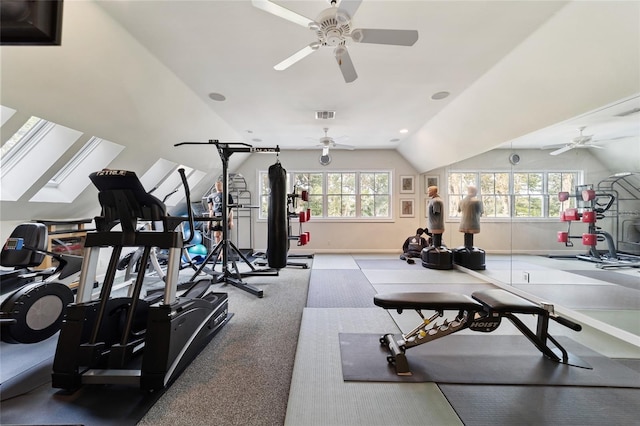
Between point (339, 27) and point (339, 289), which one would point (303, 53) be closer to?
point (339, 27)

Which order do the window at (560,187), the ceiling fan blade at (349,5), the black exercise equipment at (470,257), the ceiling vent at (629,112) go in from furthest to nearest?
the black exercise equipment at (470,257) < the window at (560,187) < the ceiling vent at (629,112) < the ceiling fan blade at (349,5)

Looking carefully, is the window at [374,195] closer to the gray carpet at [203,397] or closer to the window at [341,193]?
the window at [341,193]

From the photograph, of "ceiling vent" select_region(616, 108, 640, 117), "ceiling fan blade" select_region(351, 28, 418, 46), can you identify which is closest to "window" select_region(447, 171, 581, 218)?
"ceiling vent" select_region(616, 108, 640, 117)

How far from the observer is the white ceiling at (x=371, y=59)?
6.95 ft

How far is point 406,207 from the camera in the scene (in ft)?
23.6

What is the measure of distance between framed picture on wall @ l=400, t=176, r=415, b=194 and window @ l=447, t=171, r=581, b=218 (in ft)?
3.50

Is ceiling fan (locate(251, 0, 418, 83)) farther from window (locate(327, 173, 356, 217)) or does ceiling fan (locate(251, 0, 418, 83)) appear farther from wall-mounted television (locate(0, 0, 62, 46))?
window (locate(327, 173, 356, 217))

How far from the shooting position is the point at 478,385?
5.55 feet

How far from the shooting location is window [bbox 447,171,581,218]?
399 centimetres

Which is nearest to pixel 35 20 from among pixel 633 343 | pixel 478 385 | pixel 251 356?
pixel 251 356

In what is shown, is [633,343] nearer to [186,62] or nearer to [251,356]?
[251,356]

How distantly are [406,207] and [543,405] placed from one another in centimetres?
594

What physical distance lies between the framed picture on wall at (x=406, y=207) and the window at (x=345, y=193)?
365 millimetres

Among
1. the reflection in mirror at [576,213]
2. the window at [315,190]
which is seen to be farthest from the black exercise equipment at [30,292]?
the window at [315,190]
